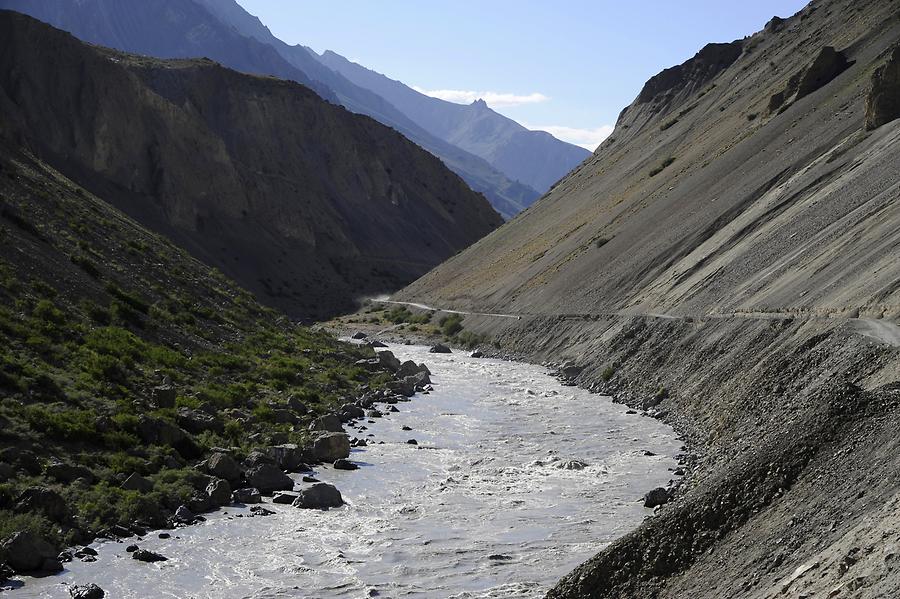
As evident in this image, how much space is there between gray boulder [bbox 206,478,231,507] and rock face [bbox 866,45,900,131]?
3943 cm

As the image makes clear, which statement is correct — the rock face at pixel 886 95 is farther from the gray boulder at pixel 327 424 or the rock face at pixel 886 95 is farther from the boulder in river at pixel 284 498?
the boulder in river at pixel 284 498

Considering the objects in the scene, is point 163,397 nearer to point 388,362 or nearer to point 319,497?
point 319,497

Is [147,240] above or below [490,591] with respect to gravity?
above

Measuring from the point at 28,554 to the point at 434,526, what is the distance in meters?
7.73

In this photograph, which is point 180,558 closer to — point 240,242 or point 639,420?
point 639,420

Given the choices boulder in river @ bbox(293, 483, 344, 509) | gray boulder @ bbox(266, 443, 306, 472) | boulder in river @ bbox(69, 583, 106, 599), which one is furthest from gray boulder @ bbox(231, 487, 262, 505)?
boulder in river @ bbox(69, 583, 106, 599)

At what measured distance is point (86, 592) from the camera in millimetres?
15289

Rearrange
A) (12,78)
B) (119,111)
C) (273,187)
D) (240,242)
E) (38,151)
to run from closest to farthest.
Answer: (38,151), (12,78), (119,111), (240,242), (273,187)

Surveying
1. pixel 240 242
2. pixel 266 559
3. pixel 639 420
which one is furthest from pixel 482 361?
pixel 240 242

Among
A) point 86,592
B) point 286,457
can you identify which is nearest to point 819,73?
point 286,457

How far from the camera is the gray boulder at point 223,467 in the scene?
73.7 feet

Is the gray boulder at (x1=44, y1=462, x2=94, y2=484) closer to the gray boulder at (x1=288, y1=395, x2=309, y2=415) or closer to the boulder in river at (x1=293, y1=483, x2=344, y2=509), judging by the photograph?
the boulder in river at (x1=293, y1=483, x2=344, y2=509)

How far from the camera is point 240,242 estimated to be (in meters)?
103

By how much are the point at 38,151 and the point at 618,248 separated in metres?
48.0
